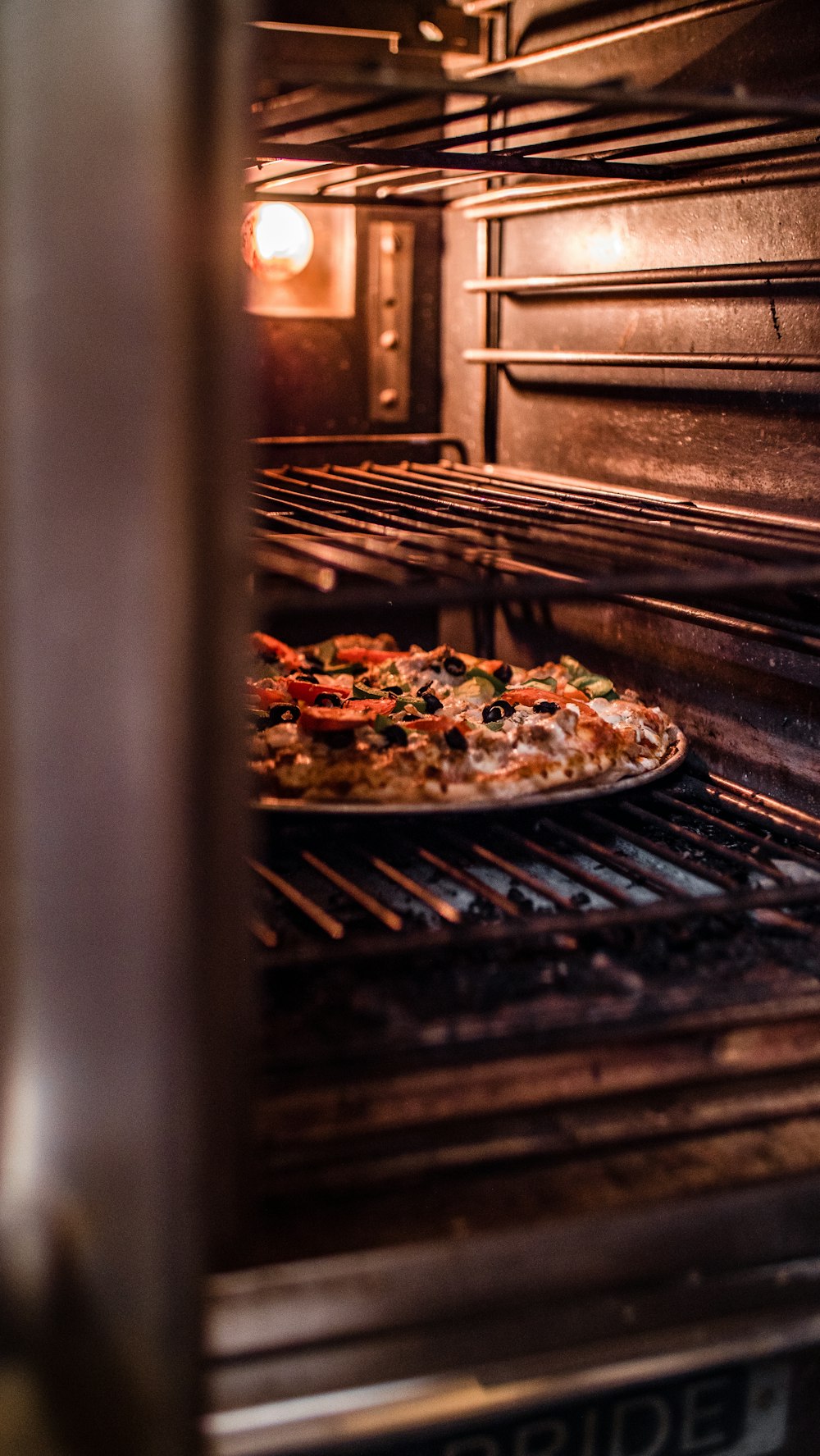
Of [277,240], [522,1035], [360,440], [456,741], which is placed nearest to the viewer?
[522,1035]

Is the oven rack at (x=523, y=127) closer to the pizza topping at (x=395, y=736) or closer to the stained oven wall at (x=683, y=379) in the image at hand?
the stained oven wall at (x=683, y=379)

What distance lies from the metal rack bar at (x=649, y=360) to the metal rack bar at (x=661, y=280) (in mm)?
94

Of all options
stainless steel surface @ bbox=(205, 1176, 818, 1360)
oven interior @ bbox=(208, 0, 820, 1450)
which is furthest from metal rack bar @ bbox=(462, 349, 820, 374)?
stainless steel surface @ bbox=(205, 1176, 818, 1360)

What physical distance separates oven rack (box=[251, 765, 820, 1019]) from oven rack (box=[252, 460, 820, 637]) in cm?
27

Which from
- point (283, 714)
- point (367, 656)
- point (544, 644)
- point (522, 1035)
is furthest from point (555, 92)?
point (544, 644)

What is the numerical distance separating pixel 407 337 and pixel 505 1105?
6.59 ft

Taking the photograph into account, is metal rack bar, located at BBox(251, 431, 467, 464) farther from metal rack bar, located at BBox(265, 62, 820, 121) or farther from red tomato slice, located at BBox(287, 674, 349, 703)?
metal rack bar, located at BBox(265, 62, 820, 121)

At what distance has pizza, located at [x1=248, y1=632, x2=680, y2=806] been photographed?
5.68 ft

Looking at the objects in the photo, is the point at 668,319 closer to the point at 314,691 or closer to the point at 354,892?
the point at 314,691

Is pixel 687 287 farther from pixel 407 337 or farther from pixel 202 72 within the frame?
pixel 202 72

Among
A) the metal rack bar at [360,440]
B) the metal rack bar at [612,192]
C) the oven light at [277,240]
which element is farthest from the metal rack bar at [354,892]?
the oven light at [277,240]

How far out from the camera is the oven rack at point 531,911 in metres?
1.27

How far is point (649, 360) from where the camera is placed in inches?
77.8

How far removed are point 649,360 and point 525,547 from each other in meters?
0.52
